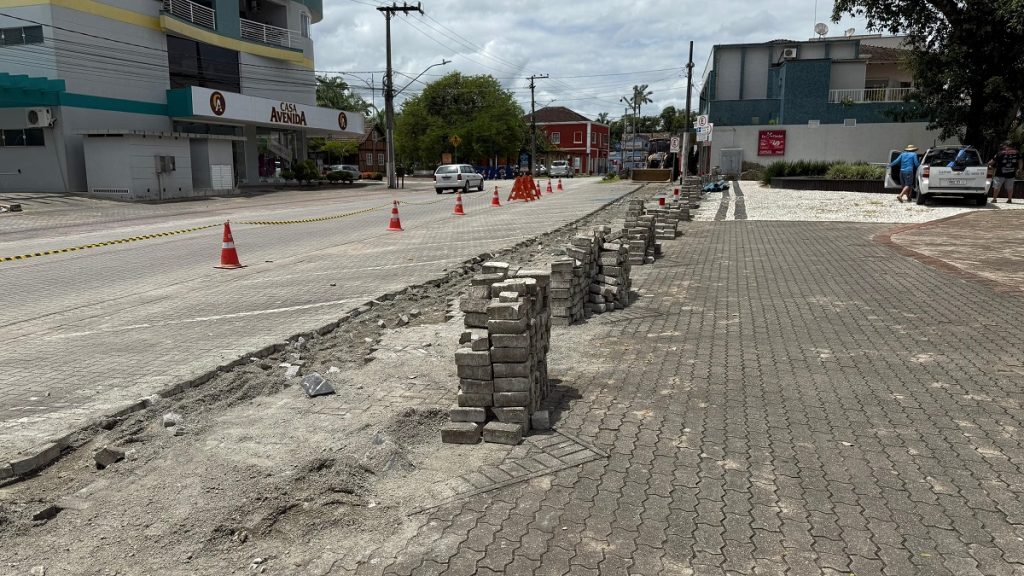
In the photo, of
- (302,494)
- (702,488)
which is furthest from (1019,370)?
(302,494)

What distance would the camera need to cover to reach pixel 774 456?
394 centimetres

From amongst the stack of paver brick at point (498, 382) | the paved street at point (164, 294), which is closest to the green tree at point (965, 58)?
the paved street at point (164, 294)

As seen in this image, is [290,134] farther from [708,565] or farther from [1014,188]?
[708,565]

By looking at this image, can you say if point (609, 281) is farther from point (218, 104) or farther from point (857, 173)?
point (218, 104)

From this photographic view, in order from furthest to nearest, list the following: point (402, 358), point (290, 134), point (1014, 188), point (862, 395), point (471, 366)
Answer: point (290, 134) < point (1014, 188) < point (402, 358) < point (862, 395) < point (471, 366)

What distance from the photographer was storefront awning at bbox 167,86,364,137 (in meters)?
34.2

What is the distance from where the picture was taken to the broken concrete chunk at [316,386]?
5031 mm

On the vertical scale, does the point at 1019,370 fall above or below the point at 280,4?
below

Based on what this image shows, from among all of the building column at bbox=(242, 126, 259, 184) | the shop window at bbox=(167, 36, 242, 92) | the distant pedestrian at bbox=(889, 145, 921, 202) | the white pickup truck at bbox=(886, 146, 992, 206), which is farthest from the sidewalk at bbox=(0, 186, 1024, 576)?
the building column at bbox=(242, 126, 259, 184)

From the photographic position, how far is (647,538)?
312 centimetres

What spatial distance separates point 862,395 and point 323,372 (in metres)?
4.10

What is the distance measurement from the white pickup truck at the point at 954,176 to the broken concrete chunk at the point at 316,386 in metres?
20.6

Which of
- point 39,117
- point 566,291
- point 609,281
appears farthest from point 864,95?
point 39,117

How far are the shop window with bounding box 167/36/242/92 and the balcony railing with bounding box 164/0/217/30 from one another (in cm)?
111
